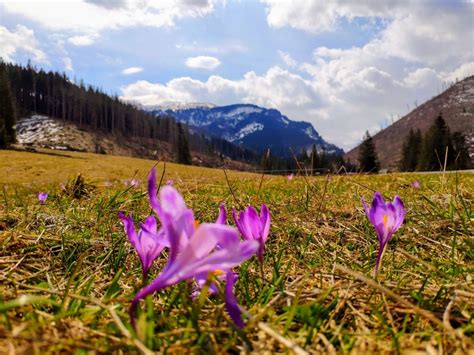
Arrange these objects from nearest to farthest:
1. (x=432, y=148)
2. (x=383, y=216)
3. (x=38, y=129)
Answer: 1. (x=383, y=216)
2. (x=432, y=148)
3. (x=38, y=129)

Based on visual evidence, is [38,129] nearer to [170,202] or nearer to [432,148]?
[432,148]

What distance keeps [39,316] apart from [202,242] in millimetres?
586

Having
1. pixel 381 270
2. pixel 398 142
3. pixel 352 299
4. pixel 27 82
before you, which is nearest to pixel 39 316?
pixel 352 299

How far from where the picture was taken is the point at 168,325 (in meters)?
0.96

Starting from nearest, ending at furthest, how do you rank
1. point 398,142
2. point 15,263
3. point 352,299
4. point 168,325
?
1. point 168,325
2. point 352,299
3. point 15,263
4. point 398,142

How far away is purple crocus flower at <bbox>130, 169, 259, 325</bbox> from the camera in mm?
713

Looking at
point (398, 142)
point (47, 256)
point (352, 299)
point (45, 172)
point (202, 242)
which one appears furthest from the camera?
point (398, 142)

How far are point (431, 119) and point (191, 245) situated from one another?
163129 mm

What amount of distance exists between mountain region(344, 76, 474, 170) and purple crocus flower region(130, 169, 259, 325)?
140 metres

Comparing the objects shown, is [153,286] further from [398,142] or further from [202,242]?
[398,142]

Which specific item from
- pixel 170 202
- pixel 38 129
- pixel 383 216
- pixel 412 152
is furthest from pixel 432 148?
pixel 38 129

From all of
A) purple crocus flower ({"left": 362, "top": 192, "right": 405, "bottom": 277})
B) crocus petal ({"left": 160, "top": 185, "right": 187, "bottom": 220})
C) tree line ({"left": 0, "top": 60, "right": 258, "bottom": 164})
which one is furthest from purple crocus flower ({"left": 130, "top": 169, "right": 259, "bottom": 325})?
tree line ({"left": 0, "top": 60, "right": 258, "bottom": 164})

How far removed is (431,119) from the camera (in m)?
145

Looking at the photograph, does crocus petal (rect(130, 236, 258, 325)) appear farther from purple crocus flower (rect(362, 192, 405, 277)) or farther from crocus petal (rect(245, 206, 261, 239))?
purple crocus flower (rect(362, 192, 405, 277))
